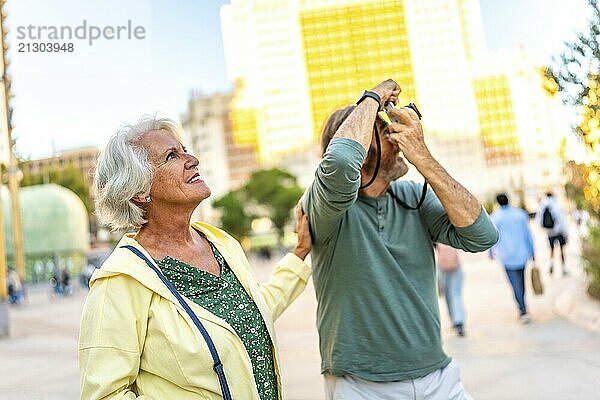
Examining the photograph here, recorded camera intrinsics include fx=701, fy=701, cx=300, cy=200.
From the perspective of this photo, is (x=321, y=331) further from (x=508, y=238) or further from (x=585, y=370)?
(x=508, y=238)

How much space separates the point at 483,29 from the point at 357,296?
367ft

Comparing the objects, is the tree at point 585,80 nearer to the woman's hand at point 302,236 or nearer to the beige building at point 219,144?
the woman's hand at point 302,236

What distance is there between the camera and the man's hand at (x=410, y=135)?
6.27 ft

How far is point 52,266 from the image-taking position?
34188 millimetres

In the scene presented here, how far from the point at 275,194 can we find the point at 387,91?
217 ft

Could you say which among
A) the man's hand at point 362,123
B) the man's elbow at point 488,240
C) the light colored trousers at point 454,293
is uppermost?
the man's hand at point 362,123

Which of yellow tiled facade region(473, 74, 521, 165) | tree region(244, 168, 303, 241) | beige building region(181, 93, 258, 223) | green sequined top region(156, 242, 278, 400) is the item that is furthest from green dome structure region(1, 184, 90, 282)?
yellow tiled facade region(473, 74, 521, 165)

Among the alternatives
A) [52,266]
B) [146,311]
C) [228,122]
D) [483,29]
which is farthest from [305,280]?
[483,29]

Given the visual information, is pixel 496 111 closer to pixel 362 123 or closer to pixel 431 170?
pixel 431 170

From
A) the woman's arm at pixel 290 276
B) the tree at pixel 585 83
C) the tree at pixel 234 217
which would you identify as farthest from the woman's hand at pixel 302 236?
the tree at pixel 234 217

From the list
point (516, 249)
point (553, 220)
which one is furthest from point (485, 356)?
point (553, 220)

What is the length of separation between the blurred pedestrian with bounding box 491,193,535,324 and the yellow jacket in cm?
660

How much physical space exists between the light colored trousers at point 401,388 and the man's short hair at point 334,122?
2.26ft

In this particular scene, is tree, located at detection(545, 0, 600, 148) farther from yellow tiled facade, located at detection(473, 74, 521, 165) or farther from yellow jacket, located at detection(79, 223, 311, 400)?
yellow tiled facade, located at detection(473, 74, 521, 165)
